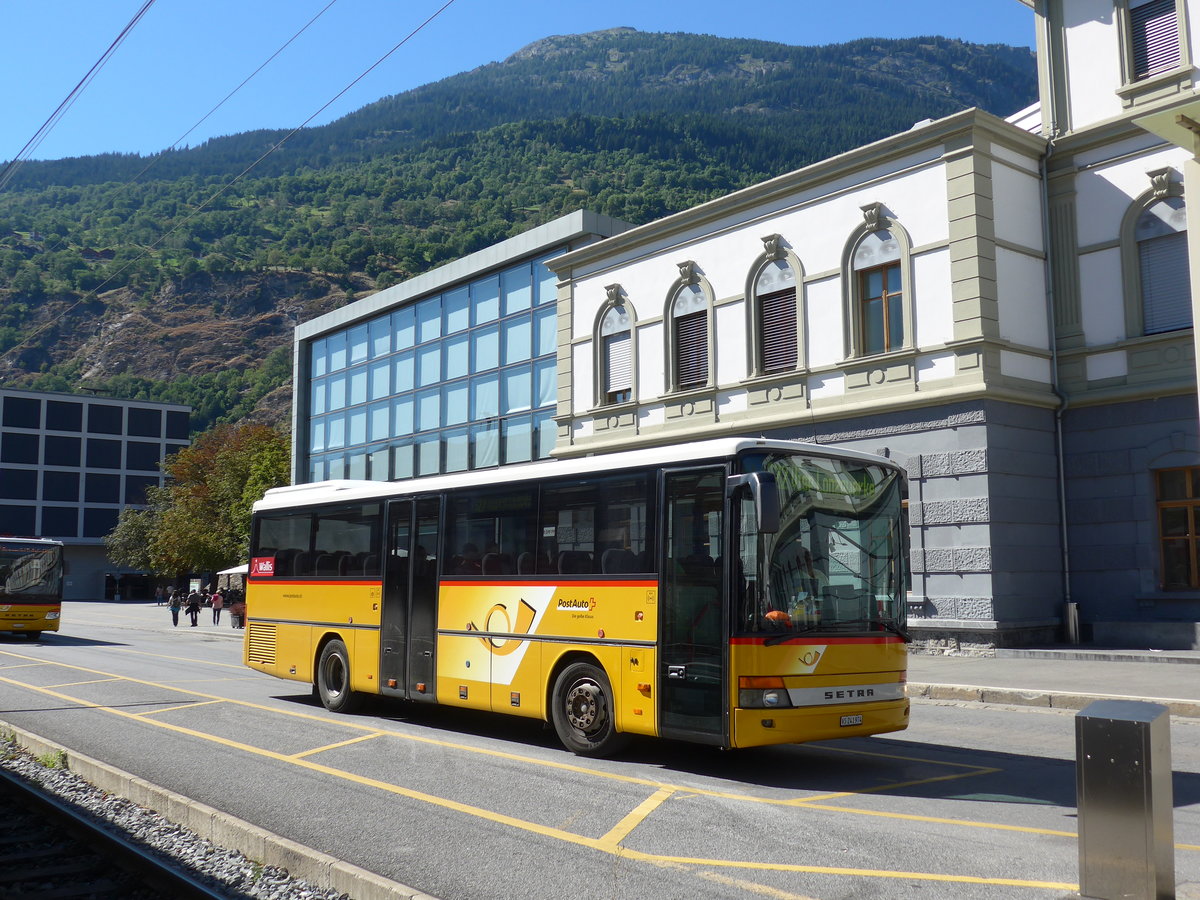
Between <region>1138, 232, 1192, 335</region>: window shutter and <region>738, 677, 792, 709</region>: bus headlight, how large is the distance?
13.9 metres

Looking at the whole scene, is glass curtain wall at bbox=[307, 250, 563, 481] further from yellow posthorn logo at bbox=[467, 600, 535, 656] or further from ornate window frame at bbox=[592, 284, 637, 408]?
yellow posthorn logo at bbox=[467, 600, 535, 656]

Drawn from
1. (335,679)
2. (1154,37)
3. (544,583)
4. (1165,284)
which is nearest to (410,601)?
(335,679)

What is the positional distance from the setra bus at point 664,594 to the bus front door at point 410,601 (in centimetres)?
2

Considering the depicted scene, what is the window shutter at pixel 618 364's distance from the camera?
27656 millimetres

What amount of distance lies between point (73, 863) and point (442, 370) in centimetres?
3166

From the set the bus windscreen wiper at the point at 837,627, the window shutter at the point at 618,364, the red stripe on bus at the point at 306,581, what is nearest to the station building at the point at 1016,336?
the window shutter at the point at 618,364

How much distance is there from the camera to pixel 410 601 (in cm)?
1322

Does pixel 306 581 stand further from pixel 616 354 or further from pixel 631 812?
pixel 616 354

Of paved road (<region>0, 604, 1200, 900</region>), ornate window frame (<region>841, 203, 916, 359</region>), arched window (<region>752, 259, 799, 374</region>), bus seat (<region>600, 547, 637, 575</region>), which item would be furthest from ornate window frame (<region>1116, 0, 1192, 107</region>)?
bus seat (<region>600, 547, 637, 575</region>)

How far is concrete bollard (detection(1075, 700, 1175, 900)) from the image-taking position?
507cm

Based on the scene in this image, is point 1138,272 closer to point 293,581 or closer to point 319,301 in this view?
point 293,581

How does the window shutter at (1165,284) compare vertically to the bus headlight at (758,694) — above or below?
above

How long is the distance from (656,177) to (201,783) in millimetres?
127450

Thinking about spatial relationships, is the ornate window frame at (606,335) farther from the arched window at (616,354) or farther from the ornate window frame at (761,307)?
the ornate window frame at (761,307)
